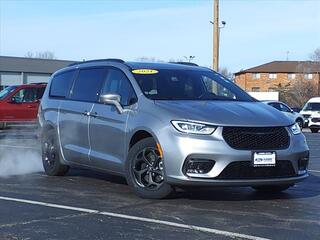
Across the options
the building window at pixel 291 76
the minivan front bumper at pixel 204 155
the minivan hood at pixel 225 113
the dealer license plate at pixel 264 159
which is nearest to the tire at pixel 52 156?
the minivan hood at pixel 225 113

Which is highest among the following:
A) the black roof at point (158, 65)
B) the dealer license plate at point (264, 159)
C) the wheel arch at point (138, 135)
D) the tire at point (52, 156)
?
the black roof at point (158, 65)

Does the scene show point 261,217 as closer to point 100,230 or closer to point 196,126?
point 196,126

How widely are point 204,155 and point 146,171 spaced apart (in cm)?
94

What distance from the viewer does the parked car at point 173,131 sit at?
6781 millimetres

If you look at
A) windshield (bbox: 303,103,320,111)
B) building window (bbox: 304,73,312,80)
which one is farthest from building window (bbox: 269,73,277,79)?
windshield (bbox: 303,103,320,111)

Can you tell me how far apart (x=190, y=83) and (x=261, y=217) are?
237 cm

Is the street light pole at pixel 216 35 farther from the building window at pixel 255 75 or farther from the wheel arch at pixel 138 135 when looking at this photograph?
the building window at pixel 255 75

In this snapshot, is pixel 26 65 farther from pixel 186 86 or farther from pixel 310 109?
pixel 186 86

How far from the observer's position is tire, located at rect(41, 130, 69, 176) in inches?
367

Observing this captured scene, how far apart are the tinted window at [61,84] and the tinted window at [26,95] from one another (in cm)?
1209

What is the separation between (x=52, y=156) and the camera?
31.0ft

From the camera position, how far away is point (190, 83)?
8094mm

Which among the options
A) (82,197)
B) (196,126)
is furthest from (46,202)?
(196,126)

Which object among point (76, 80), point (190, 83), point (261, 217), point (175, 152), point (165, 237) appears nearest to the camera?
point (165, 237)
